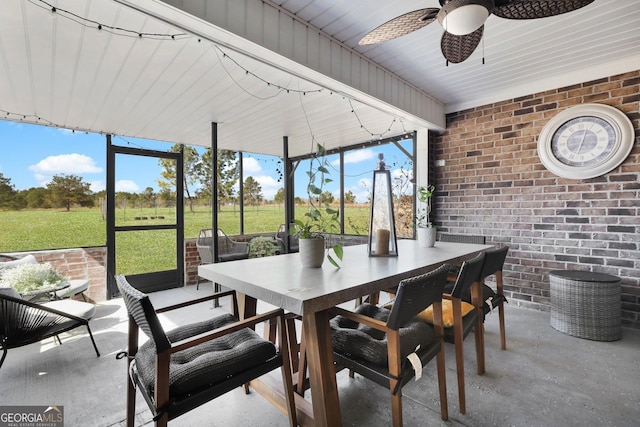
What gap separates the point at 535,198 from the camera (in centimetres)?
327

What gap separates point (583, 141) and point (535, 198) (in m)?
0.69

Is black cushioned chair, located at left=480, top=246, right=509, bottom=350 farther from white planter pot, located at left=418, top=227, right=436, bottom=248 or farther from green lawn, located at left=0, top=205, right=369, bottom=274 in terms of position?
green lawn, located at left=0, top=205, right=369, bottom=274

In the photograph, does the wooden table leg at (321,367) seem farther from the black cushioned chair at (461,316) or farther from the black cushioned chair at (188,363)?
the black cushioned chair at (461,316)

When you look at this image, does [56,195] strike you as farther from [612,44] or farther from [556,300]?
[612,44]

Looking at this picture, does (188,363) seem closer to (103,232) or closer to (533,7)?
(533,7)

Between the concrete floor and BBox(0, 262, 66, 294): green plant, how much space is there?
0.53m

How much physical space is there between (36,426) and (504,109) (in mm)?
4873

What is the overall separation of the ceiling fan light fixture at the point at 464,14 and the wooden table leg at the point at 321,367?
158 cm

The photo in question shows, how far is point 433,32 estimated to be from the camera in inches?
88.0

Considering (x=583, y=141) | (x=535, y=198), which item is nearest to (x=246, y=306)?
(x=535, y=198)

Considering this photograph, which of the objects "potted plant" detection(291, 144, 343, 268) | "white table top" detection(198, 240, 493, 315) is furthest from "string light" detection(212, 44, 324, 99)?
"white table top" detection(198, 240, 493, 315)

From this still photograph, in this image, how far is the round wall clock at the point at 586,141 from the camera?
274 cm

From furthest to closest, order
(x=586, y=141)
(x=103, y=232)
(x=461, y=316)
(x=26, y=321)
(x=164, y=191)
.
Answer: (x=164, y=191), (x=103, y=232), (x=586, y=141), (x=26, y=321), (x=461, y=316)

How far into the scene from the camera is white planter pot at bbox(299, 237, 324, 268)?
5.62 feet
